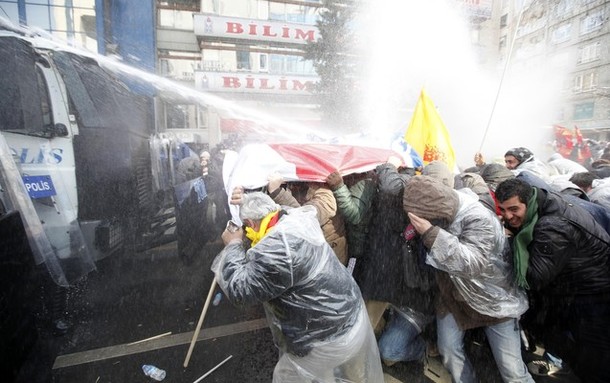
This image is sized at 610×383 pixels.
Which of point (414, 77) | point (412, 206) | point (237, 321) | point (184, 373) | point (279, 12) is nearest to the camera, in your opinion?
point (412, 206)

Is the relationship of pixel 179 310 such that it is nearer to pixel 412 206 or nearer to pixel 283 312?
pixel 283 312

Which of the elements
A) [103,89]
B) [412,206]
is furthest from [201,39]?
[412,206]

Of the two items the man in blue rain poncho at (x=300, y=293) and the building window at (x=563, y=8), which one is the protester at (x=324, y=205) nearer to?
the man in blue rain poncho at (x=300, y=293)

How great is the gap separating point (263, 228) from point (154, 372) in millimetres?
1762

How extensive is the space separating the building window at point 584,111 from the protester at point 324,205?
31.2m

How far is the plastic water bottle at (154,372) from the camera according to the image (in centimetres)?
265

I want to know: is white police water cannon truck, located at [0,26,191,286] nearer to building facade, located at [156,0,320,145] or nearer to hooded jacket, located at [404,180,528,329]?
hooded jacket, located at [404,180,528,329]

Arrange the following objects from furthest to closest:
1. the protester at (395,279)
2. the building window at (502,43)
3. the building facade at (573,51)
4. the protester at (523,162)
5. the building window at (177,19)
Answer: the building window at (502,43)
the building facade at (573,51)
the building window at (177,19)
the protester at (523,162)
the protester at (395,279)

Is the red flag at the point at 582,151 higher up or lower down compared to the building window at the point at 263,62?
lower down

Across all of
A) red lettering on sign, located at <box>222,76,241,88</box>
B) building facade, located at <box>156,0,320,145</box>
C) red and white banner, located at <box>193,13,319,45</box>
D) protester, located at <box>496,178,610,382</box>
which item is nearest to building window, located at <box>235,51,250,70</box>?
building facade, located at <box>156,0,320,145</box>

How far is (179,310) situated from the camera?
3.64 m

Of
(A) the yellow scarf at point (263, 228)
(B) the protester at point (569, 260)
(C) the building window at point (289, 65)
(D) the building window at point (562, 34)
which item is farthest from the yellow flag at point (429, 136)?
(D) the building window at point (562, 34)

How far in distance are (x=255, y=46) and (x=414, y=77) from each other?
10956mm

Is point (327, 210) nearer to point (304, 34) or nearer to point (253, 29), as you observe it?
point (253, 29)
